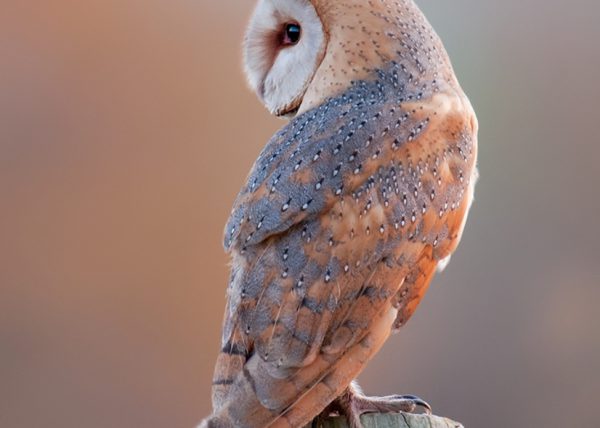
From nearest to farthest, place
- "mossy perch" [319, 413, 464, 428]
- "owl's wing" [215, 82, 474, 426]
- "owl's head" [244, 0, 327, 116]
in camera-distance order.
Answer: "owl's wing" [215, 82, 474, 426]
"mossy perch" [319, 413, 464, 428]
"owl's head" [244, 0, 327, 116]

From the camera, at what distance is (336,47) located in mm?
1647

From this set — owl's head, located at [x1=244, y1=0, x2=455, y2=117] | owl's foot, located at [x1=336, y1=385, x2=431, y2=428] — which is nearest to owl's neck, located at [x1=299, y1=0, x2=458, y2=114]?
owl's head, located at [x1=244, y1=0, x2=455, y2=117]

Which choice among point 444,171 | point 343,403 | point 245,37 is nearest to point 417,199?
point 444,171

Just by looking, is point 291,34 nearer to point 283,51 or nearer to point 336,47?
point 283,51

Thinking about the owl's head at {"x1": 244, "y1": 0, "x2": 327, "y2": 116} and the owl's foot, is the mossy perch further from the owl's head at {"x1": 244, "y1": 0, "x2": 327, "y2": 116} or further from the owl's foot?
the owl's head at {"x1": 244, "y1": 0, "x2": 327, "y2": 116}

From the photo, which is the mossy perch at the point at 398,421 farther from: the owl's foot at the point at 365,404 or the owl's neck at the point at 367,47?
the owl's neck at the point at 367,47

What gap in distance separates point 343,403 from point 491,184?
1.50 metres

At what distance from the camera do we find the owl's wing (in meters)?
1.38

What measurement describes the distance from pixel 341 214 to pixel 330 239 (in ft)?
0.16

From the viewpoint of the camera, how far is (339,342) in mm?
1381

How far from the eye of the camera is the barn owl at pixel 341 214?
4.52ft

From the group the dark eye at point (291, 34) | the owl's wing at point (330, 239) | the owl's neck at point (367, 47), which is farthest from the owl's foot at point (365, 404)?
the dark eye at point (291, 34)

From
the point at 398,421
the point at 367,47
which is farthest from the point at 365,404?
the point at 367,47

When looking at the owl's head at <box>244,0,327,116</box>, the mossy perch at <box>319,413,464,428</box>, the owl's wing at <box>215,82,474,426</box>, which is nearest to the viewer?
the owl's wing at <box>215,82,474,426</box>
